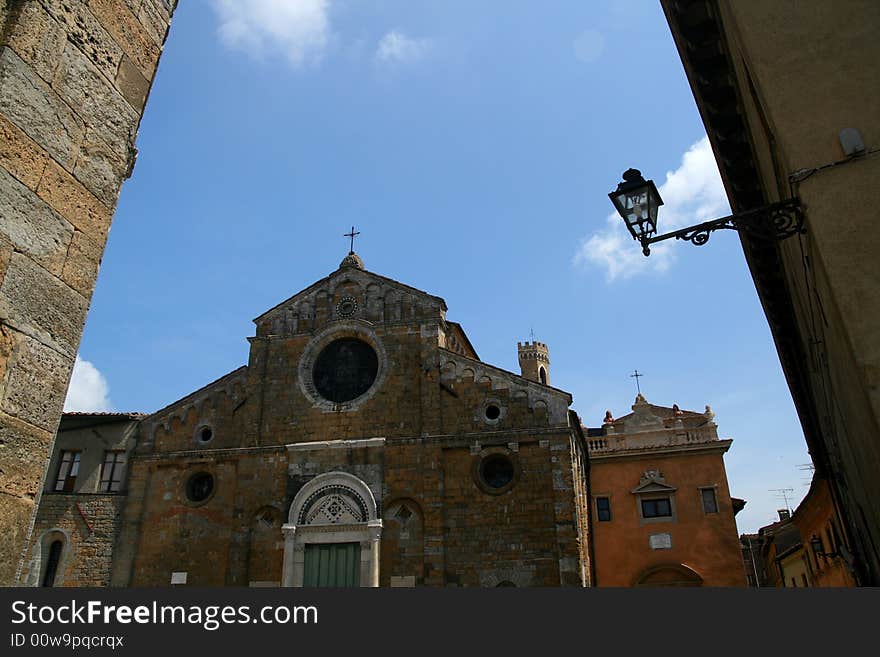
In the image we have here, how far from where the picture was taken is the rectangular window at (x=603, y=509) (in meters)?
22.6

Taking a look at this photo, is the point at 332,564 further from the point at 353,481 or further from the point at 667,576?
the point at 667,576

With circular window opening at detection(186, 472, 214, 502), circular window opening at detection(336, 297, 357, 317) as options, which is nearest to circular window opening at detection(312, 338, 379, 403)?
circular window opening at detection(336, 297, 357, 317)

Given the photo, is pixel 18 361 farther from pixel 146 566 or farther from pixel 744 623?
pixel 146 566

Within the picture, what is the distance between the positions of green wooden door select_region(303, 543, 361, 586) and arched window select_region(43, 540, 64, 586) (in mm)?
6804

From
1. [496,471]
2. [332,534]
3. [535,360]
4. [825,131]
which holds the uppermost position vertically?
[535,360]

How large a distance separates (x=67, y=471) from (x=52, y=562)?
2.44 metres

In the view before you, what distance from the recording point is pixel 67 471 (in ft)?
62.2

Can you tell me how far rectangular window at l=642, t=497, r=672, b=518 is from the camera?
865 inches

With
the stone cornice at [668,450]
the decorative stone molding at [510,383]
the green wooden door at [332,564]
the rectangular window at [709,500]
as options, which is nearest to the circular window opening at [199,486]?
the green wooden door at [332,564]

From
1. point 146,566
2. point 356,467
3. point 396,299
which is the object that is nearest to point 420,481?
point 356,467

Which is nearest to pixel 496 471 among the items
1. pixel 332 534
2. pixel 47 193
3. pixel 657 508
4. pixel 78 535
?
pixel 332 534

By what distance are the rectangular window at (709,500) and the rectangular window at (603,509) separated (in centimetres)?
302

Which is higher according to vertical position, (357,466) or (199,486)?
(357,466)

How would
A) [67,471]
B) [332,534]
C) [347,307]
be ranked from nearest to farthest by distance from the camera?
[332,534], [67,471], [347,307]
